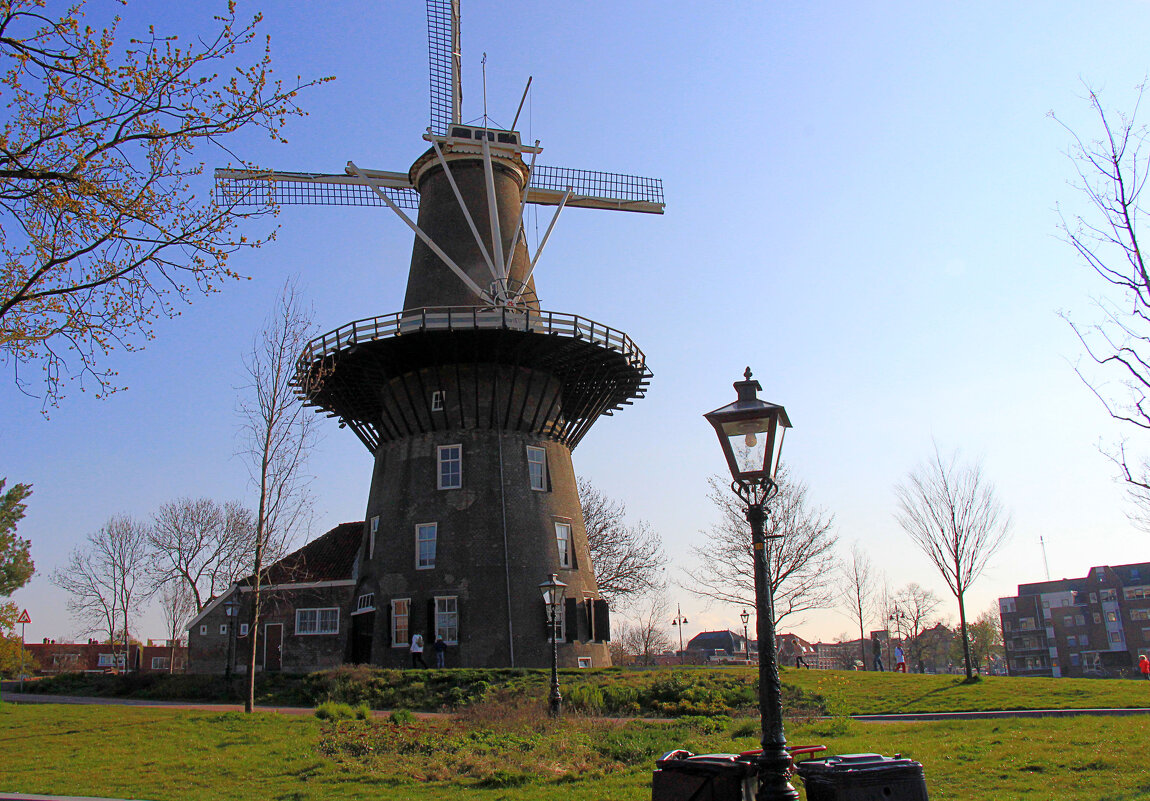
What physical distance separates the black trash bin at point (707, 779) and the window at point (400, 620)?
2027 centimetres

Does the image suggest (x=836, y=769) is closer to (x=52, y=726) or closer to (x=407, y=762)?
(x=407, y=762)

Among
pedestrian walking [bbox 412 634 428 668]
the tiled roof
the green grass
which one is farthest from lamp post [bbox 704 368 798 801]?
the tiled roof

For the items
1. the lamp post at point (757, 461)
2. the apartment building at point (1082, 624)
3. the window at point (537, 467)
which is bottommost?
the apartment building at point (1082, 624)

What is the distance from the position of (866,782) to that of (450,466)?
22.0 metres

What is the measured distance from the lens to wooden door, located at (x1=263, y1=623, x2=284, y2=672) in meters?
32.4

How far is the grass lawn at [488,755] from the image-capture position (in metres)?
10.1

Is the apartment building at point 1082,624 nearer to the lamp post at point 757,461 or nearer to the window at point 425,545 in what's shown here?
the window at point 425,545

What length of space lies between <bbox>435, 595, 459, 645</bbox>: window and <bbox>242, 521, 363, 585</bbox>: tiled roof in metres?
8.45

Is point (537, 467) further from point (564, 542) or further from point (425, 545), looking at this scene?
point (425, 545)

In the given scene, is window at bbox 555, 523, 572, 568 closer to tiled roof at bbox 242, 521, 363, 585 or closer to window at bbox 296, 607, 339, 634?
tiled roof at bbox 242, 521, 363, 585

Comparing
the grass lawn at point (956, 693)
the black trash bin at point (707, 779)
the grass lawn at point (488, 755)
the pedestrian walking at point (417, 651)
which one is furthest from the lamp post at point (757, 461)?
the pedestrian walking at point (417, 651)

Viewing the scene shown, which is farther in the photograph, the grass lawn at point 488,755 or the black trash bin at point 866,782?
the grass lawn at point 488,755

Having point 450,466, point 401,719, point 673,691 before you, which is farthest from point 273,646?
point 673,691

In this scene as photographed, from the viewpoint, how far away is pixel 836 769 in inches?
229
